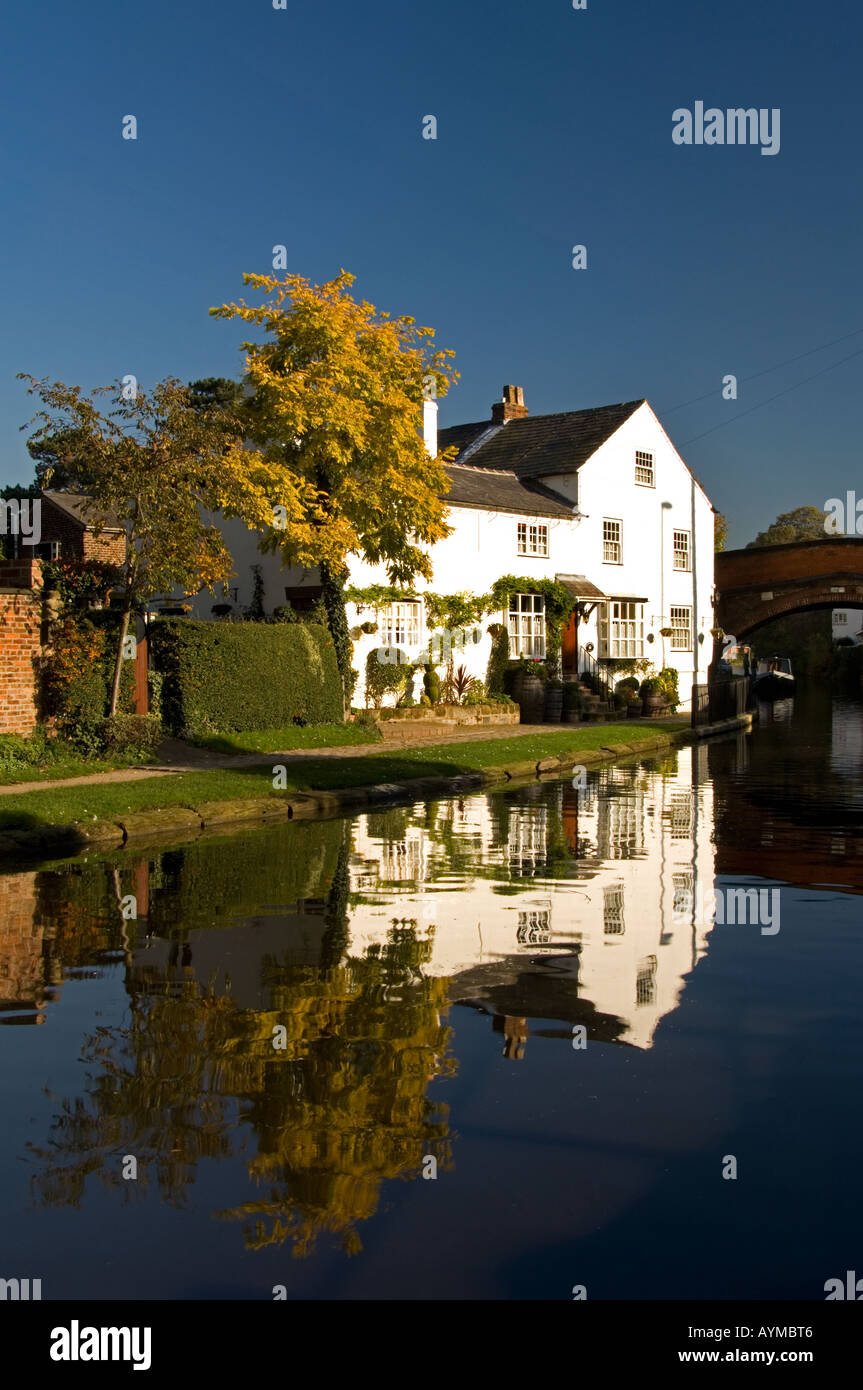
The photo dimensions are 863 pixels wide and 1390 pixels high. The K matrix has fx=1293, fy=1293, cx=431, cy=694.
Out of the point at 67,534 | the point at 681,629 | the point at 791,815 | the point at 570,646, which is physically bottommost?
the point at 791,815

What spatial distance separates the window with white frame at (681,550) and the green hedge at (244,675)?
71.8 feet

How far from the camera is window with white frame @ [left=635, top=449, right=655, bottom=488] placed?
4528 cm

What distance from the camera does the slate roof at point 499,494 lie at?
3703 centimetres

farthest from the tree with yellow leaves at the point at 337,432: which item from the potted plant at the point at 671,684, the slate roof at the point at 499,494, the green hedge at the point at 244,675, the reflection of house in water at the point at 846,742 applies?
the potted plant at the point at 671,684

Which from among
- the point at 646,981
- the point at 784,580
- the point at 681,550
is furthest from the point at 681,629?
the point at 646,981

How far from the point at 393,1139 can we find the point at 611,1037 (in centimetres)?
191

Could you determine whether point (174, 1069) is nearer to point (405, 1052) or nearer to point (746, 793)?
point (405, 1052)

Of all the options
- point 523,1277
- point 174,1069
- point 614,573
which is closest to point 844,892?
point 174,1069

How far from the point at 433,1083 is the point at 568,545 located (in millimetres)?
36379

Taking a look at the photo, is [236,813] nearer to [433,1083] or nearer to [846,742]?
[433,1083]

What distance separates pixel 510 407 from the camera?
163ft

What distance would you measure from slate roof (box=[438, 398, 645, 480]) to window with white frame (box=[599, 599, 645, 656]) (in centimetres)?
499

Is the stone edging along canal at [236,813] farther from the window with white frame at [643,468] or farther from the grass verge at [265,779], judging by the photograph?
the window with white frame at [643,468]

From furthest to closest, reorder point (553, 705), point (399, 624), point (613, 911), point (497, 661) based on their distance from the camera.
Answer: point (497, 661) < point (553, 705) < point (399, 624) < point (613, 911)
